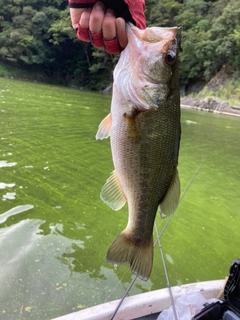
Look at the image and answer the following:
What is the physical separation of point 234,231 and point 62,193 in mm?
2635

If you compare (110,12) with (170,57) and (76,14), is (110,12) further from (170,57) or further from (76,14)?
(170,57)

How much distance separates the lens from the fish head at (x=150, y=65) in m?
1.50

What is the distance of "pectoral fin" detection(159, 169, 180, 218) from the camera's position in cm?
169

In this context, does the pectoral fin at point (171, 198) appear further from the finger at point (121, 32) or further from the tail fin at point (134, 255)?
the finger at point (121, 32)

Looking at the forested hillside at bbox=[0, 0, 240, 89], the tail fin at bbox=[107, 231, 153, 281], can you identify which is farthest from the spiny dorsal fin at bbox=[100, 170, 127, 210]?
the forested hillside at bbox=[0, 0, 240, 89]

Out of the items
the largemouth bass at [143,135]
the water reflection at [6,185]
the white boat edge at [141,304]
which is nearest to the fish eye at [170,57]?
the largemouth bass at [143,135]

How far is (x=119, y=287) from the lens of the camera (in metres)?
3.27

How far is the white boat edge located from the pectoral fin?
43.8 inches

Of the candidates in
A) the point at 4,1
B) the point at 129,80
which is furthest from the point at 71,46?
the point at 129,80

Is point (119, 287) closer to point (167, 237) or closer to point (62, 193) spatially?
point (167, 237)

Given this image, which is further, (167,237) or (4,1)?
(4,1)

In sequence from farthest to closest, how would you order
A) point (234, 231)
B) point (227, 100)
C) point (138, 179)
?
point (227, 100)
point (234, 231)
point (138, 179)

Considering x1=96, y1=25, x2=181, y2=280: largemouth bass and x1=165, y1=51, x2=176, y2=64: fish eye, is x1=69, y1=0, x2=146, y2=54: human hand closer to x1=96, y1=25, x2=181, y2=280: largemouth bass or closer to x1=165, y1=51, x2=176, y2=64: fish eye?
x1=96, y1=25, x2=181, y2=280: largemouth bass

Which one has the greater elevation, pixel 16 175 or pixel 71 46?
pixel 71 46
